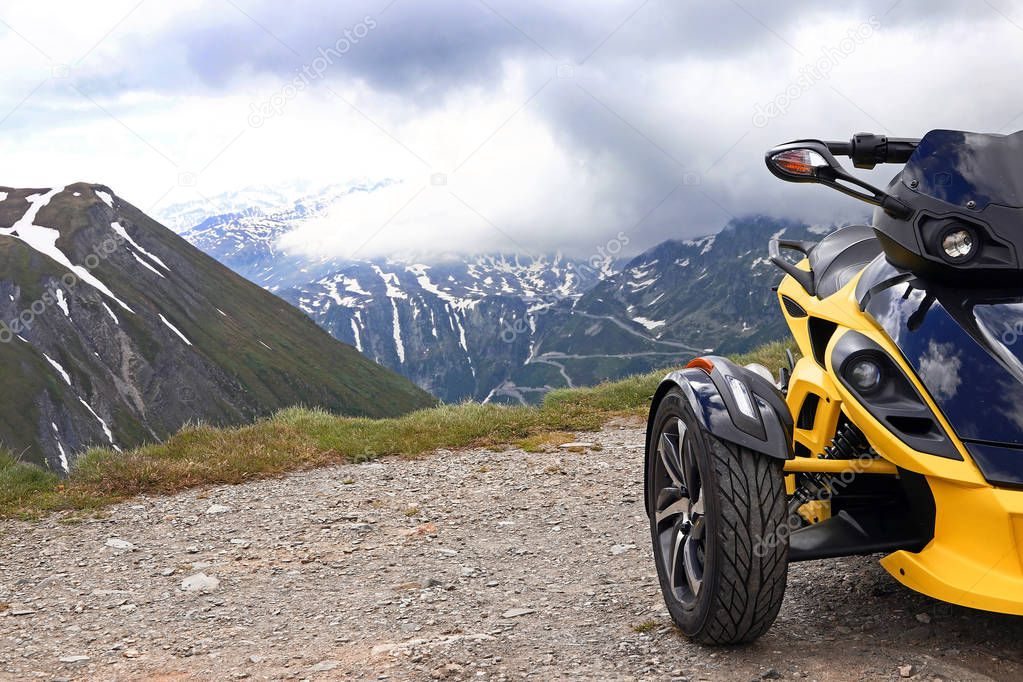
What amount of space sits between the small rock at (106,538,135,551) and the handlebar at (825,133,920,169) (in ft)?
21.0

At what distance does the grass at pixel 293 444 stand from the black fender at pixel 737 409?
20.8 ft

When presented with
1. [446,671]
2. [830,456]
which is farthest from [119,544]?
[830,456]

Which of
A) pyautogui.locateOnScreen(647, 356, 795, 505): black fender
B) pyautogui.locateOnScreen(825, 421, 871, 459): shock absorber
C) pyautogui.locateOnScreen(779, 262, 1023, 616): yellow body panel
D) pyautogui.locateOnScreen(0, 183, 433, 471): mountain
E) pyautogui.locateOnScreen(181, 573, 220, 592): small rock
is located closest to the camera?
pyautogui.locateOnScreen(779, 262, 1023, 616): yellow body panel

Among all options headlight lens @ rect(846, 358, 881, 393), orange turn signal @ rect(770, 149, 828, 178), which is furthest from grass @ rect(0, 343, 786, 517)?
orange turn signal @ rect(770, 149, 828, 178)

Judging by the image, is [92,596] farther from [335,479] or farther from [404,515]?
[335,479]

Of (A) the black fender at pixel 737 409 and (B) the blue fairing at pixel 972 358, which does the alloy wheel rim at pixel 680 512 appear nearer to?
(A) the black fender at pixel 737 409

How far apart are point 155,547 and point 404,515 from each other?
87.1 inches

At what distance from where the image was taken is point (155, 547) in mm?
6945

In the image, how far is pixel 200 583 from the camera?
605cm

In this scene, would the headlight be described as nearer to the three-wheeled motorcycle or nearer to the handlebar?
the three-wheeled motorcycle

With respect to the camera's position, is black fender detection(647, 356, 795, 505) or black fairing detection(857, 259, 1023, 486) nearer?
black fairing detection(857, 259, 1023, 486)

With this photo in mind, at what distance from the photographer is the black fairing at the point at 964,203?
355 centimetres

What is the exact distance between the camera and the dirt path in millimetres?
3945

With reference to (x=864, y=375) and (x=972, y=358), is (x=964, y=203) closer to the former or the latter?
(x=972, y=358)
